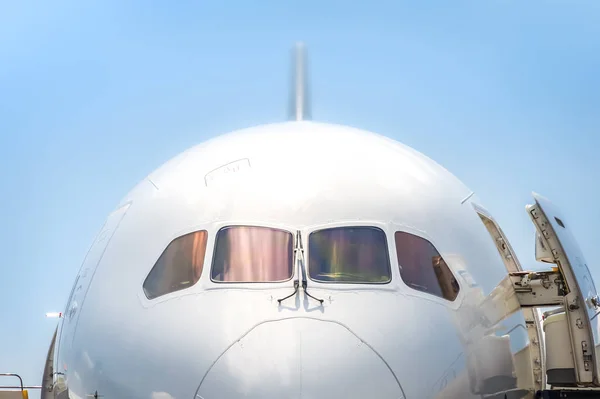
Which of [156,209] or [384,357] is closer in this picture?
[384,357]

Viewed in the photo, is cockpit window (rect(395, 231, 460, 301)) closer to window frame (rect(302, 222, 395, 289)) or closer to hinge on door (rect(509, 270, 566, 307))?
window frame (rect(302, 222, 395, 289))

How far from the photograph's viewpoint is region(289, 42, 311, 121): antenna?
13.0 metres

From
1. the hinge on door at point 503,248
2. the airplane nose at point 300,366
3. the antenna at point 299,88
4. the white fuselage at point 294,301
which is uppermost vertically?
the antenna at point 299,88

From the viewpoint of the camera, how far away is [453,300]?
24.6ft

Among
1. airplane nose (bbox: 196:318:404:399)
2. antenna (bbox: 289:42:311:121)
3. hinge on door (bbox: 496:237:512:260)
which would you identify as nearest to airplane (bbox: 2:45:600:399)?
airplane nose (bbox: 196:318:404:399)

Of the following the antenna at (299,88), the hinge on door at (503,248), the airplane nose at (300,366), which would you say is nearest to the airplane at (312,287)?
the airplane nose at (300,366)

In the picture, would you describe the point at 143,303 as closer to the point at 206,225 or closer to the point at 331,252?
the point at 206,225

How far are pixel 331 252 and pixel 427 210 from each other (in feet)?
3.74

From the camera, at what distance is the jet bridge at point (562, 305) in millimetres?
9062

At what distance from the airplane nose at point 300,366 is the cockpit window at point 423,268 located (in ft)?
3.31

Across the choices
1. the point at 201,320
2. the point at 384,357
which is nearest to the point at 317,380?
the point at 384,357

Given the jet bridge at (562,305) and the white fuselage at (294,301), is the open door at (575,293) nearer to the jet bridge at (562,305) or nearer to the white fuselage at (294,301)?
the jet bridge at (562,305)

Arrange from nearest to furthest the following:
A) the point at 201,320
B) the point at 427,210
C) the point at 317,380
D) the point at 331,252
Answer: the point at 317,380
the point at 201,320
the point at 331,252
the point at 427,210

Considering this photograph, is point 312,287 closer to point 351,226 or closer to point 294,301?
point 294,301
